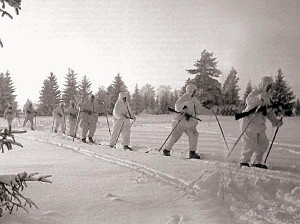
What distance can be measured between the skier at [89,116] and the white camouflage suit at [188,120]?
20.6 ft

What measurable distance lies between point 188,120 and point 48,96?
4983 centimetres

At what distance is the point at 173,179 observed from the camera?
15.8 ft

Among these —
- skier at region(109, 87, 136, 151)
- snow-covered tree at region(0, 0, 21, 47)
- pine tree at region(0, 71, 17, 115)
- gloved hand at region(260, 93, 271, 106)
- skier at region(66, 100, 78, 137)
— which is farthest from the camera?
pine tree at region(0, 71, 17, 115)

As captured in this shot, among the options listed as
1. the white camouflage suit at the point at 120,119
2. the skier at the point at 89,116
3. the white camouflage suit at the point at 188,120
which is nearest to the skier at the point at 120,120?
the white camouflage suit at the point at 120,119

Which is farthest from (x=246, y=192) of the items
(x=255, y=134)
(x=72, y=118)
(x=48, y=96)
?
(x=48, y=96)

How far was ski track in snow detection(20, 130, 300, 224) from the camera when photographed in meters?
3.20

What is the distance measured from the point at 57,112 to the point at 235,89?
57.7 feet

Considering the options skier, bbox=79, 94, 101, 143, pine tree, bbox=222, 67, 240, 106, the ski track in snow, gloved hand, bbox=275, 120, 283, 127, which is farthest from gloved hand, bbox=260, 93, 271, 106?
skier, bbox=79, 94, 101, 143

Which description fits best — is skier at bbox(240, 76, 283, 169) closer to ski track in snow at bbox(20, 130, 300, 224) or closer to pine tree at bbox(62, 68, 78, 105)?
ski track in snow at bbox(20, 130, 300, 224)

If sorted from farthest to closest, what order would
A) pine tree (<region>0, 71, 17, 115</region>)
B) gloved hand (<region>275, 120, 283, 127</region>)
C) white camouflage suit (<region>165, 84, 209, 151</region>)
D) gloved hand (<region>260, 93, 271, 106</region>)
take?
pine tree (<region>0, 71, 17, 115</region>), white camouflage suit (<region>165, 84, 209, 151</region>), gloved hand (<region>260, 93, 271, 106</region>), gloved hand (<region>275, 120, 283, 127</region>)

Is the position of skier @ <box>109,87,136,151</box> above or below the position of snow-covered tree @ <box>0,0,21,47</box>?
below

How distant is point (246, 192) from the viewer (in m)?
4.02

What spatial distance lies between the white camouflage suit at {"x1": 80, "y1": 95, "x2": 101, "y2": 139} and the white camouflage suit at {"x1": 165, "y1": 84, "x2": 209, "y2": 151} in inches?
247

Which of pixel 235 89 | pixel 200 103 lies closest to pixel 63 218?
pixel 235 89
